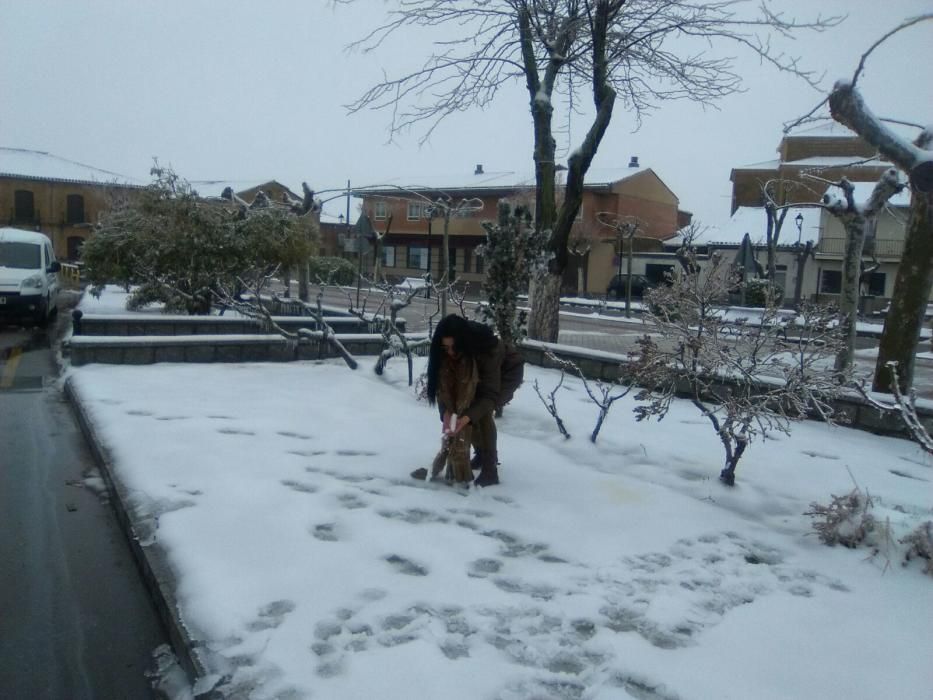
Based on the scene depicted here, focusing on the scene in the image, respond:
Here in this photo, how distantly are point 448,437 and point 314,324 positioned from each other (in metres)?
8.37

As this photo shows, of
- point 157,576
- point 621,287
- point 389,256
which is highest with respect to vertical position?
point 389,256

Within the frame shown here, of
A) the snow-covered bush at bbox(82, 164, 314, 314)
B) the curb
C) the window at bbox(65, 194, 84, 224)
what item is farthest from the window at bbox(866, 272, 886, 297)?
the window at bbox(65, 194, 84, 224)

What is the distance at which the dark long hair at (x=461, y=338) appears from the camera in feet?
17.4

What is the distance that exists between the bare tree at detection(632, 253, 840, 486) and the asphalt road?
3704 mm

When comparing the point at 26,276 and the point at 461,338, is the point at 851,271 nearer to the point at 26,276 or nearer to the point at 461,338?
the point at 461,338

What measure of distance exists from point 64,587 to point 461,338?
2.70m

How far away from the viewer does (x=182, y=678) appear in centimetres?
342

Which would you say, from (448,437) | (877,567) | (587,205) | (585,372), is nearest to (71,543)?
(448,437)

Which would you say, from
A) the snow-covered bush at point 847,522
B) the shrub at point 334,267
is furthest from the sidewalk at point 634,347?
the shrub at point 334,267

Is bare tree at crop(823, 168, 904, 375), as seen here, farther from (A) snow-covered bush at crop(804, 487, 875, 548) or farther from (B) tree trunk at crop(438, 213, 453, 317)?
(A) snow-covered bush at crop(804, 487, 875, 548)

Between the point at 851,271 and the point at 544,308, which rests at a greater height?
the point at 851,271

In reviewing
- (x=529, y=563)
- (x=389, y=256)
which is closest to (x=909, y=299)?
(x=529, y=563)

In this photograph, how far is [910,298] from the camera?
8859 mm

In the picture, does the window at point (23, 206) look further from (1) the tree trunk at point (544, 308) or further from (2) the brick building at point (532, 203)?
(1) the tree trunk at point (544, 308)
